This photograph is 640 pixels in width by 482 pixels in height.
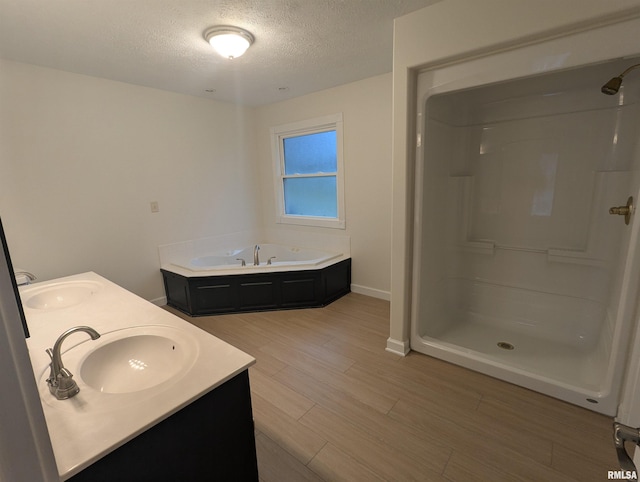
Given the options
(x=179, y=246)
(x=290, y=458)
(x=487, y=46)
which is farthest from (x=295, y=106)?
(x=290, y=458)

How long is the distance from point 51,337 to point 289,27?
2.27 m

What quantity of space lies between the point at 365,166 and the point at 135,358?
9.24 ft

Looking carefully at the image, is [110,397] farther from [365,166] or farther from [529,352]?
[365,166]

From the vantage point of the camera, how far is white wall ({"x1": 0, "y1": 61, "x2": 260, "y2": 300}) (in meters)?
2.52

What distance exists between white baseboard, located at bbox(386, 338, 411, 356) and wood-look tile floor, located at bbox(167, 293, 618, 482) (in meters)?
0.05

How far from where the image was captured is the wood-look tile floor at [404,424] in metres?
1.51

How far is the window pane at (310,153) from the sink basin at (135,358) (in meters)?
2.87

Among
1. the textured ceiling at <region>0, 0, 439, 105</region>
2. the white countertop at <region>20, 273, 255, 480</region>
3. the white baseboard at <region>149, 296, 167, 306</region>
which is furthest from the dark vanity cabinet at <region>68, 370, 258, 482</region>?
the white baseboard at <region>149, 296, 167, 306</region>

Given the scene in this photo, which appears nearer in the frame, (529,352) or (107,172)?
(529,352)

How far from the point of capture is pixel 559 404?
1876 mm

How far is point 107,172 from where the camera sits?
300cm

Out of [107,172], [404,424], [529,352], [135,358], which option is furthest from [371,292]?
[107,172]

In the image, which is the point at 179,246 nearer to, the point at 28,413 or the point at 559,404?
the point at 28,413

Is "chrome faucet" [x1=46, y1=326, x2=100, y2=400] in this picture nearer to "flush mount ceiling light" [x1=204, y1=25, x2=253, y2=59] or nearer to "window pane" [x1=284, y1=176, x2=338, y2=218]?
"flush mount ceiling light" [x1=204, y1=25, x2=253, y2=59]
